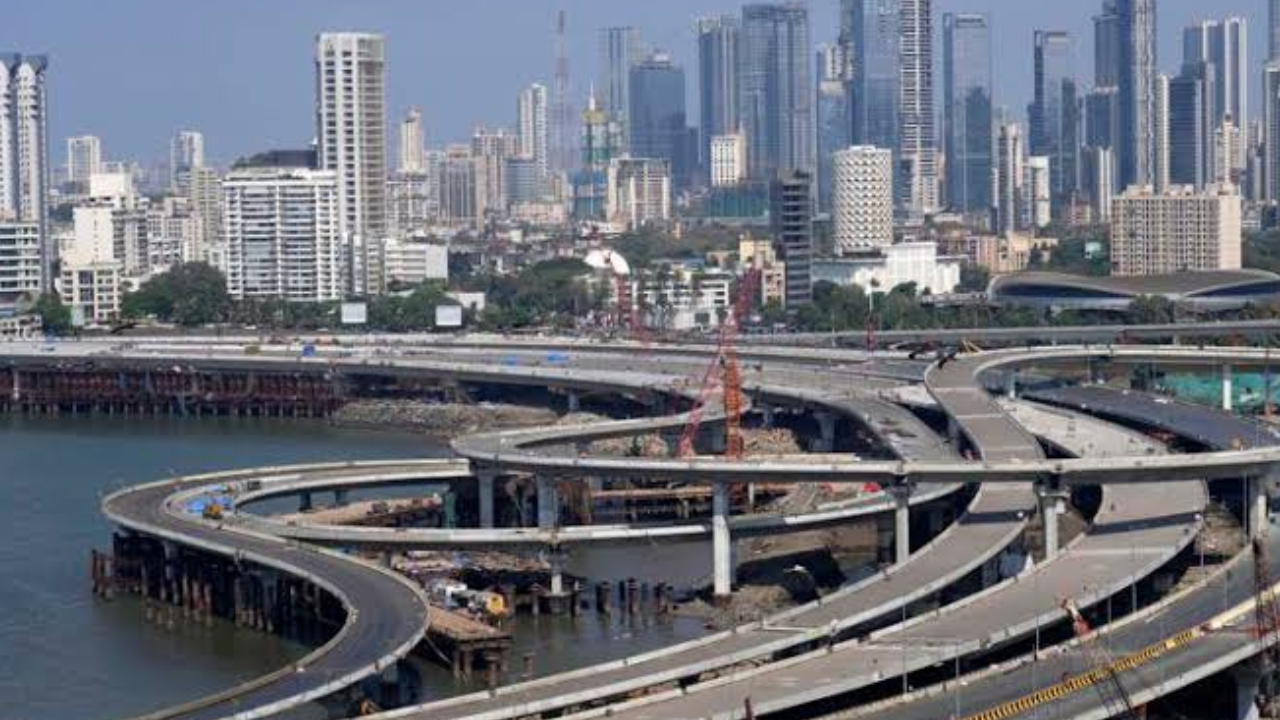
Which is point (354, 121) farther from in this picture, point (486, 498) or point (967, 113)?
point (967, 113)

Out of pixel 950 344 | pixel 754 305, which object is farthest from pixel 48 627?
pixel 754 305

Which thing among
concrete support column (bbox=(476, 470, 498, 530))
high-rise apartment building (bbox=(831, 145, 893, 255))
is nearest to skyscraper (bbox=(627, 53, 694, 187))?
high-rise apartment building (bbox=(831, 145, 893, 255))

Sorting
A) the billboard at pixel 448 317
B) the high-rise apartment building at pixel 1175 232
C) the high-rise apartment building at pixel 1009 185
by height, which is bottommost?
the billboard at pixel 448 317

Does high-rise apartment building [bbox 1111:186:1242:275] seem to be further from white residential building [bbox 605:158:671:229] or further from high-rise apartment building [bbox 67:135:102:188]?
high-rise apartment building [bbox 67:135:102:188]

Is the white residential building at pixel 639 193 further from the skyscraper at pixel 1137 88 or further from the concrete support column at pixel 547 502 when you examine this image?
the concrete support column at pixel 547 502

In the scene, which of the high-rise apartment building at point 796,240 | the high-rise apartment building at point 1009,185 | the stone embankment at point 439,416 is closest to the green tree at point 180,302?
the high-rise apartment building at point 796,240

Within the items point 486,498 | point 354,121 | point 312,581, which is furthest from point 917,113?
point 312,581
